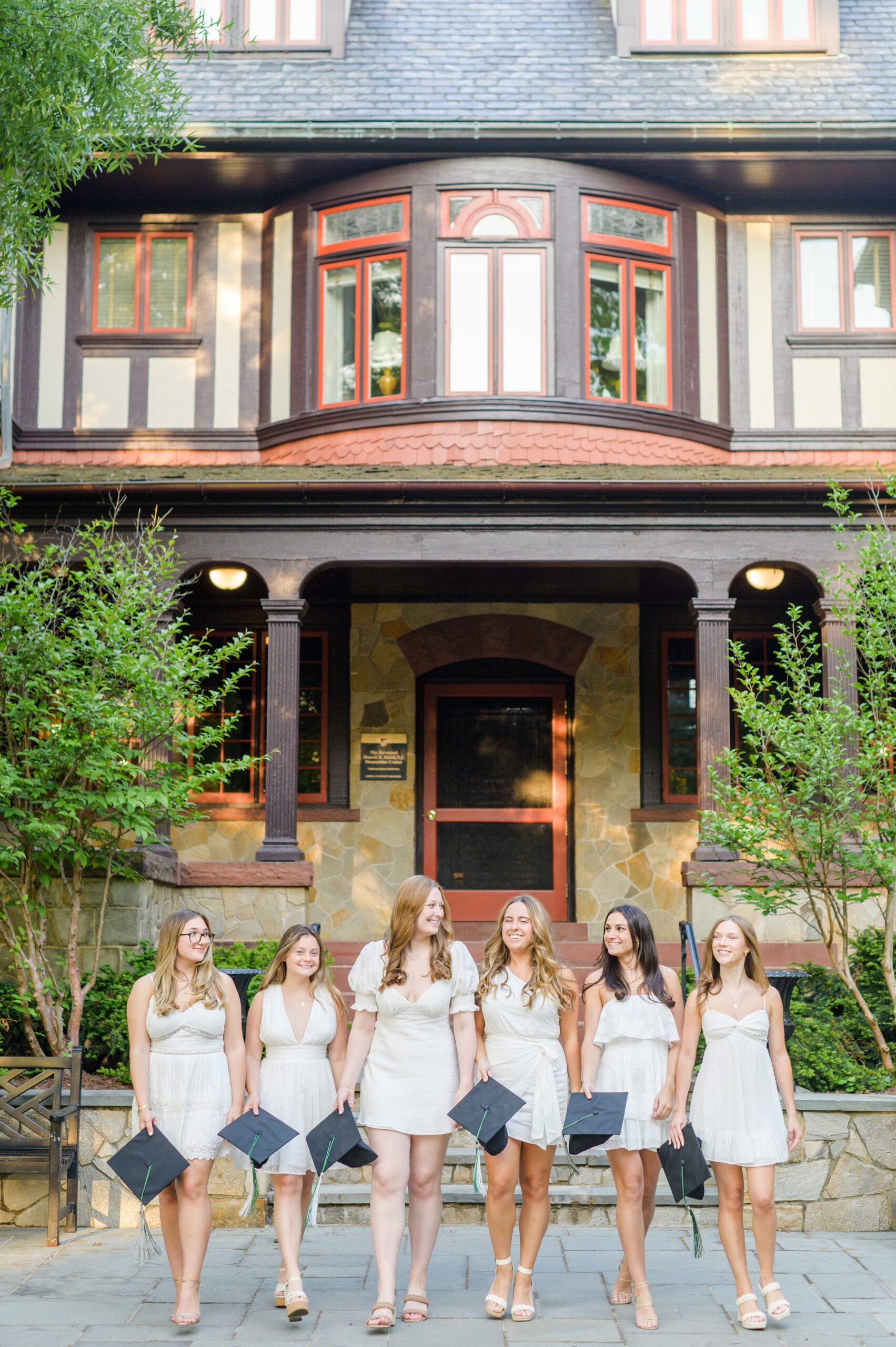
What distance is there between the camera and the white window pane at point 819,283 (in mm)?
11844

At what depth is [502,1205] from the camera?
5141 mm

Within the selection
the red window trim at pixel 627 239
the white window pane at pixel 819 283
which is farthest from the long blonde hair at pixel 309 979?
the white window pane at pixel 819 283

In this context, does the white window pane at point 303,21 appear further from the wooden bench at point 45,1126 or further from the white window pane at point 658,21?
the wooden bench at point 45,1126

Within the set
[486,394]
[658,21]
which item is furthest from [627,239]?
[658,21]

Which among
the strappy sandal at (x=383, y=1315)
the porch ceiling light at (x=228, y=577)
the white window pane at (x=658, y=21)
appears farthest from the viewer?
the white window pane at (x=658, y=21)

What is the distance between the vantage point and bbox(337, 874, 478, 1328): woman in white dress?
5109 millimetres

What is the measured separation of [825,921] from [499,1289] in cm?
548

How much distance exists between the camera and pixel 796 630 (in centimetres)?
1200

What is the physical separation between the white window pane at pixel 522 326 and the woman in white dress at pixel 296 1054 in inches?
268

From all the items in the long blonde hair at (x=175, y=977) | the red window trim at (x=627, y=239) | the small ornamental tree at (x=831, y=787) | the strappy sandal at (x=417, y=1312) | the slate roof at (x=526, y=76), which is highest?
the slate roof at (x=526, y=76)

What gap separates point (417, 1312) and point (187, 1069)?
1.22 m

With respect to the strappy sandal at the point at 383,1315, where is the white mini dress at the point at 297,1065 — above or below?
above

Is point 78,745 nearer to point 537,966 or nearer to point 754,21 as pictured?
point 537,966

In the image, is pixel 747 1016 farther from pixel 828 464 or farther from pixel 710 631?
pixel 828 464
